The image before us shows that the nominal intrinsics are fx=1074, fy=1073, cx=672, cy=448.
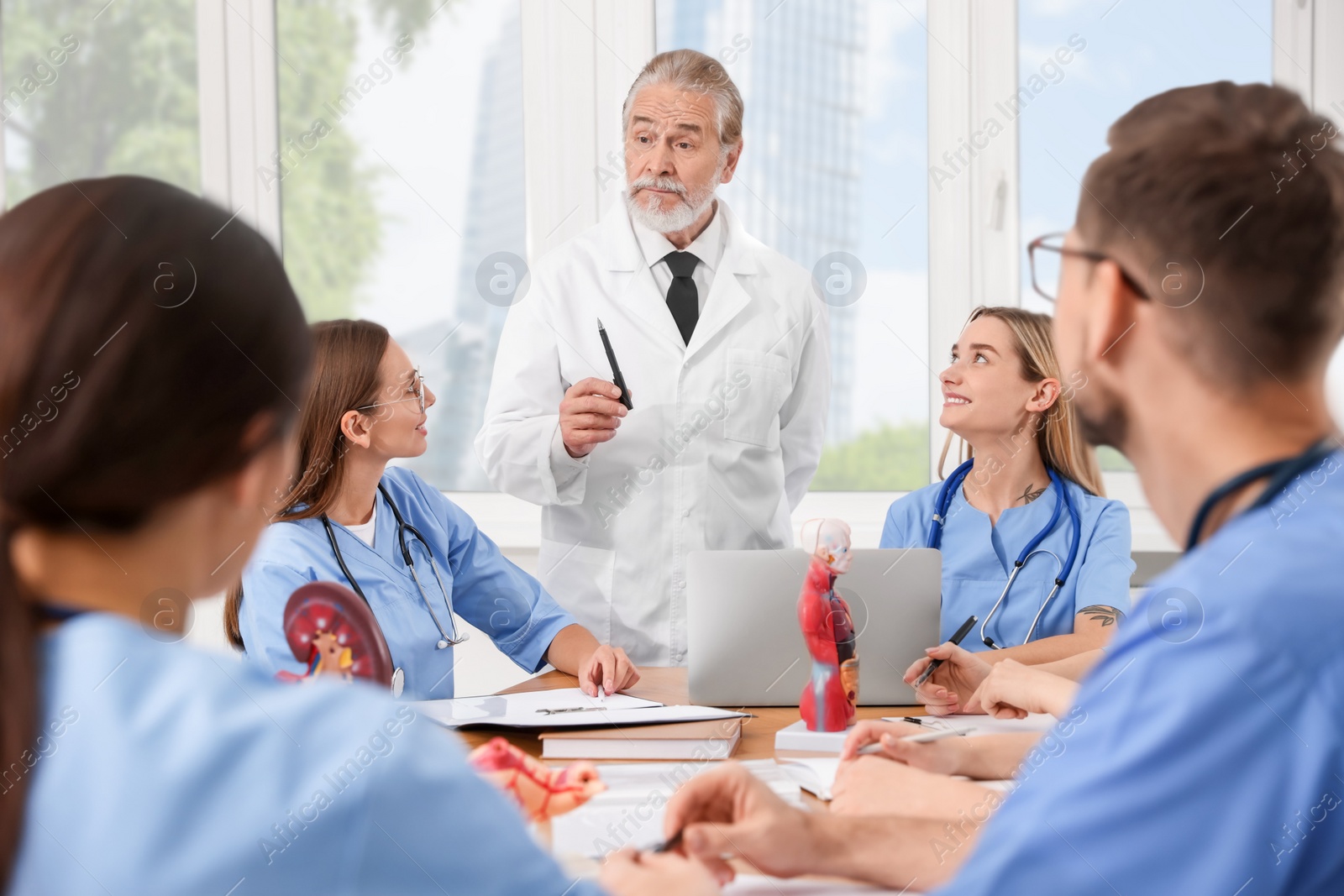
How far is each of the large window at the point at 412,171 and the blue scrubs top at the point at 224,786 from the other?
297 centimetres

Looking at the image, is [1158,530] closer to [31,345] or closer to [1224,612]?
[1224,612]

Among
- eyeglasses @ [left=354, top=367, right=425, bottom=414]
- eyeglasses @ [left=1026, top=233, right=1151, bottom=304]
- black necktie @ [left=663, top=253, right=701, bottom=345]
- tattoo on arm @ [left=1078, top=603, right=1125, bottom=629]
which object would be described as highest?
black necktie @ [left=663, top=253, right=701, bottom=345]

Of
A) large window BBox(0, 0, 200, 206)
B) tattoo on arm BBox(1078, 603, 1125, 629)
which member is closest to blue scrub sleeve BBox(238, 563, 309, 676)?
tattoo on arm BBox(1078, 603, 1125, 629)

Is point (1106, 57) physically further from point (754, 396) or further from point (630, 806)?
point (630, 806)

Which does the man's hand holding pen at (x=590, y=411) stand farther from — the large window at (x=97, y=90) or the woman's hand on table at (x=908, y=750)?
the large window at (x=97, y=90)

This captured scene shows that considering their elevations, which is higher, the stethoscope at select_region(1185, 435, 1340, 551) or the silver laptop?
the stethoscope at select_region(1185, 435, 1340, 551)

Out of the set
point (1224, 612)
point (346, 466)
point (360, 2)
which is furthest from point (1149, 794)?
point (360, 2)

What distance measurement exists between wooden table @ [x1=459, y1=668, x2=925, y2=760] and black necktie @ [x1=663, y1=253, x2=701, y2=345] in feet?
3.04

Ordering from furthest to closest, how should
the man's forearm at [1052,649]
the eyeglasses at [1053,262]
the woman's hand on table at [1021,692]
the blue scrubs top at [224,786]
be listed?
the man's forearm at [1052,649] < the woman's hand on table at [1021,692] < the eyeglasses at [1053,262] < the blue scrubs top at [224,786]

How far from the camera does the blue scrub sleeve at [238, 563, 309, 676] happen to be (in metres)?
1.71

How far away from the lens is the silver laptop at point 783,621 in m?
1.68

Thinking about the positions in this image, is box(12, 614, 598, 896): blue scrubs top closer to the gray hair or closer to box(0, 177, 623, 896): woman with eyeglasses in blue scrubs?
box(0, 177, 623, 896): woman with eyeglasses in blue scrubs

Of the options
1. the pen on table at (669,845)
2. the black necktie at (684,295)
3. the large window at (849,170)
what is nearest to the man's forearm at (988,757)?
the pen on table at (669,845)

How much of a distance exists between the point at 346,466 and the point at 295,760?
1.44 m
